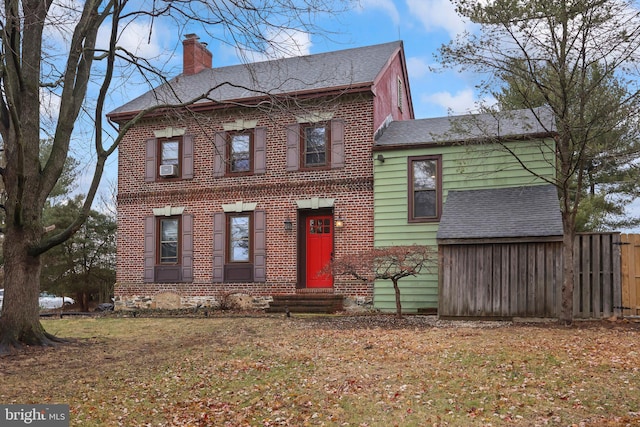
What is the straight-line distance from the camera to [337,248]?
1648cm

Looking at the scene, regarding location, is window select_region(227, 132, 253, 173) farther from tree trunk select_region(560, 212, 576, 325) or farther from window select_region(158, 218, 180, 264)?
tree trunk select_region(560, 212, 576, 325)

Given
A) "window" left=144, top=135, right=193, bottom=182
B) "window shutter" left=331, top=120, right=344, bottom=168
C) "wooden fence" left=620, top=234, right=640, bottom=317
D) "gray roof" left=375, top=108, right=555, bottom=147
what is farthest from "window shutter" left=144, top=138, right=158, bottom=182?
"wooden fence" left=620, top=234, right=640, bottom=317

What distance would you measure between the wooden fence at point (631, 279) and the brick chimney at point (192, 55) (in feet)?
50.2

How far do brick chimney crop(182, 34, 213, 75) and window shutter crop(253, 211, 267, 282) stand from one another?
23.7ft

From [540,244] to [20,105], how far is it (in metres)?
10.1

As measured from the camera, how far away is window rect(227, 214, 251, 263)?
17.7m

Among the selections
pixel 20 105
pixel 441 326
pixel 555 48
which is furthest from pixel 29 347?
pixel 555 48

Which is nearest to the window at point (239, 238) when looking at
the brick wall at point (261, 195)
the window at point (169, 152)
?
the brick wall at point (261, 195)

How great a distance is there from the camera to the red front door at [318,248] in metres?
16.9

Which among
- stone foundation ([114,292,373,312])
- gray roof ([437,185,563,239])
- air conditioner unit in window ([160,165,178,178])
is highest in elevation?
A: air conditioner unit in window ([160,165,178,178])

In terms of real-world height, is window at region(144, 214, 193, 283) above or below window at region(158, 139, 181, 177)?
below

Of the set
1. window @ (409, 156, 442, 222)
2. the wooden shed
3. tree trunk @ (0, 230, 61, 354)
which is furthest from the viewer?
window @ (409, 156, 442, 222)

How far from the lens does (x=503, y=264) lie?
12711mm

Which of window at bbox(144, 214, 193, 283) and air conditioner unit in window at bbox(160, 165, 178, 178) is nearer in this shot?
window at bbox(144, 214, 193, 283)
